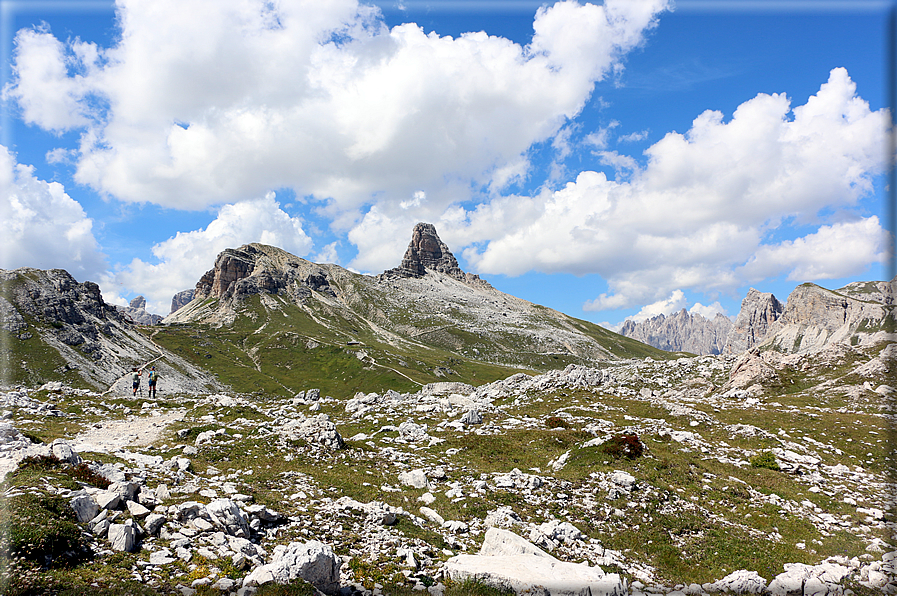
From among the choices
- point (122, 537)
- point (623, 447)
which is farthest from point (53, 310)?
point (623, 447)

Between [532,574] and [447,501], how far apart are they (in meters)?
8.76

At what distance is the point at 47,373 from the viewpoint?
100312 mm

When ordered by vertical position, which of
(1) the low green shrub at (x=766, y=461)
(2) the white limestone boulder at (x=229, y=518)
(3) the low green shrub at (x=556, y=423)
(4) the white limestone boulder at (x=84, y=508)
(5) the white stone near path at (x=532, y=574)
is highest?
(3) the low green shrub at (x=556, y=423)

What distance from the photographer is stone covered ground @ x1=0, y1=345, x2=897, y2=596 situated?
12602 millimetres

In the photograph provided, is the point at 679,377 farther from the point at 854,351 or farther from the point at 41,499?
the point at 41,499

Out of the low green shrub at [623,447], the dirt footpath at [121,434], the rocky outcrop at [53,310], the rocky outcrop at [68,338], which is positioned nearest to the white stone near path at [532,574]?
the low green shrub at [623,447]

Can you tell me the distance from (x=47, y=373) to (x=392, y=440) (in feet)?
382

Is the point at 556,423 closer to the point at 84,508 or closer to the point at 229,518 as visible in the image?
the point at 229,518

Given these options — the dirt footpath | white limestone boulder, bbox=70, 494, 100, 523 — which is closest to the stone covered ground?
white limestone boulder, bbox=70, 494, 100, 523

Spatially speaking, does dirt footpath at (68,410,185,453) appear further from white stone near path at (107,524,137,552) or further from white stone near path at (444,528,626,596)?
white stone near path at (444,528,626,596)

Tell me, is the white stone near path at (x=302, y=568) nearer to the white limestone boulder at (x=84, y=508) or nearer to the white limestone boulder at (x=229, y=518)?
the white limestone boulder at (x=229, y=518)

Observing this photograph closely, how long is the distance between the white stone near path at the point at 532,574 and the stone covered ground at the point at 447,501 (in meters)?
0.08

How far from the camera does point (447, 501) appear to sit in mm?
21969

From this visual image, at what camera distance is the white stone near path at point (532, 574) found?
13.3 metres
